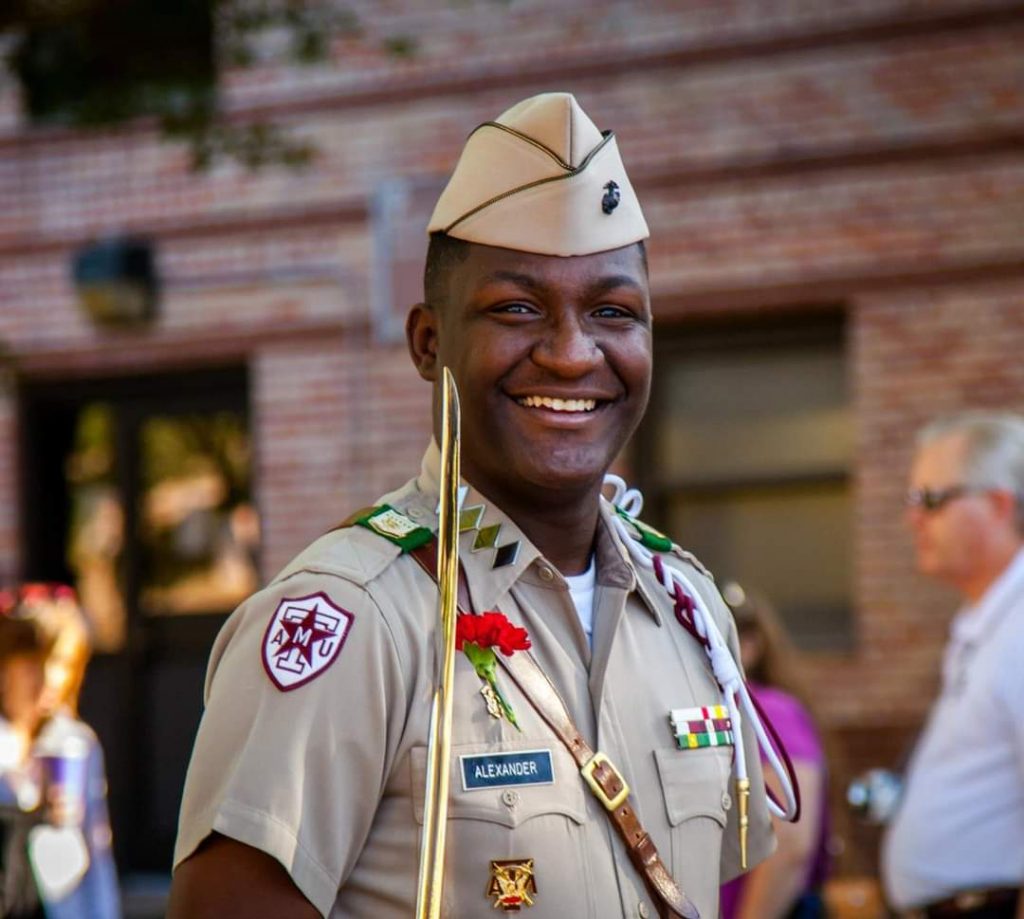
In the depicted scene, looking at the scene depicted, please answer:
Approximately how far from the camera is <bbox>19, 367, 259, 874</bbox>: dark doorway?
368 inches

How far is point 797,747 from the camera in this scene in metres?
4.50

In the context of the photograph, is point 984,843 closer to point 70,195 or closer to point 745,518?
point 745,518

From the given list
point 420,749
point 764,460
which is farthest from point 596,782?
point 764,460

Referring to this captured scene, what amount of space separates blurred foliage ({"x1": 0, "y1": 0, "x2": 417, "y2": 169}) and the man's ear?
15.1 feet

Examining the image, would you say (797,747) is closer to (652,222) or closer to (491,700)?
(491,700)

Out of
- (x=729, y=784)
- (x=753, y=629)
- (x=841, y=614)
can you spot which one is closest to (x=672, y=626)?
(x=729, y=784)

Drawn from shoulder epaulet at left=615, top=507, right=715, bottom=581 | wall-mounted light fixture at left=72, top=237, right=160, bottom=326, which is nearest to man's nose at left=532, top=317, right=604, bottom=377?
shoulder epaulet at left=615, top=507, right=715, bottom=581

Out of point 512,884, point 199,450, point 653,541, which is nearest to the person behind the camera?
point 512,884

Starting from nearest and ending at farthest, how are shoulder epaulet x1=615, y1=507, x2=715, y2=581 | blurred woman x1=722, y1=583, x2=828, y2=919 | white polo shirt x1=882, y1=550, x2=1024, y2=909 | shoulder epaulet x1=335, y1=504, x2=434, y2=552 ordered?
shoulder epaulet x1=335, y1=504, x2=434, y2=552 < shoulder epaulet x1=615, y1=507, x2=715, y2=581 < white polo shirt x1=882, y1=550, x2=1024, y2=909 < blurred woman x1=722, y1=583, x2=828, y2=919

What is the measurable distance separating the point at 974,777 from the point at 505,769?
8.75 ft

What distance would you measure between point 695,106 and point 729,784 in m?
6.30

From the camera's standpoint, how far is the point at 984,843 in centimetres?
437

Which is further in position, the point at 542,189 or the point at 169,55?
the point at 169,55

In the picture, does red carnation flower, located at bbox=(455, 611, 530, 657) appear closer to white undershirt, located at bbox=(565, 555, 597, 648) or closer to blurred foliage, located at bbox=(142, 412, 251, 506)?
white undershirt, located at bbox=(565, 555, 597, 648)
